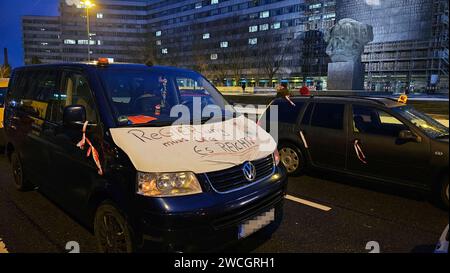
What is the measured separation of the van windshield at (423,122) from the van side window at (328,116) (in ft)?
2.92

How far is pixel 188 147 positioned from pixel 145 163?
0.43 meters

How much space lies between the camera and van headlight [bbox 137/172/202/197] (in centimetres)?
271

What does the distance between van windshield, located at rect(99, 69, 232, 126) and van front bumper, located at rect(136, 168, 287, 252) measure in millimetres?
987

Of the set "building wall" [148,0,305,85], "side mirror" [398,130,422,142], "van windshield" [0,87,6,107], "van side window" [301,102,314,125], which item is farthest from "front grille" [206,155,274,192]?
"building wall" [148,0,305,85]

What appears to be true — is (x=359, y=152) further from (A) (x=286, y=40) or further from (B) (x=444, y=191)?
(A) (x=286, y=40)

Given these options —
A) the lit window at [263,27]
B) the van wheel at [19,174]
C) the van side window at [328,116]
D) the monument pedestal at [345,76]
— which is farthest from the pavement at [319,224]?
the lit window at [263,27]

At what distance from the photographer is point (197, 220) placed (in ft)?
8.79

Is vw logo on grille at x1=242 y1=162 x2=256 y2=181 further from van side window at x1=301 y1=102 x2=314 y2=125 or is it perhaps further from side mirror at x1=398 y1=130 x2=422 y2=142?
van side window at x1=301 y1=102 x2=314 y2=125

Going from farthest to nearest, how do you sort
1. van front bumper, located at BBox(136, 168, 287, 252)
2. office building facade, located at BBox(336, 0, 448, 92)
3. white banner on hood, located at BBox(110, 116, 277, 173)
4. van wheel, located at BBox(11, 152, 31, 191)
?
office building facade, located at BBox(336, 0, 448, 92) < van wheel, located at BBox(11, 152, 31, 191) < white banner on hood, located at BBox(110, 116, 277, 173) < van front bumper, located at BBox(136, 168, 287, 252)

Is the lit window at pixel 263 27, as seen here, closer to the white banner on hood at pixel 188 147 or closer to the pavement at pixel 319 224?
the pavement at pixel 319 224

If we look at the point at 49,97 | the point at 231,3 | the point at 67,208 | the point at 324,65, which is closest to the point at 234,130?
the point at 67,208

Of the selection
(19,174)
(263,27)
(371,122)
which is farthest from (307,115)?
(263,27)
